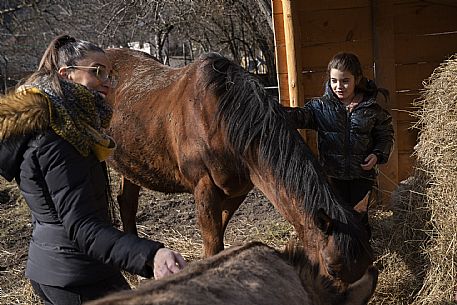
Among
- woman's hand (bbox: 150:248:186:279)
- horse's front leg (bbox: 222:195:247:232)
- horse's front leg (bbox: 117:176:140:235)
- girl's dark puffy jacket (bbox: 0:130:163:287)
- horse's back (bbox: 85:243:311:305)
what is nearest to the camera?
horse's back (bbox: 85:243:311:305)

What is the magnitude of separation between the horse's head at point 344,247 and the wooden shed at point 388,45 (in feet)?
7.89

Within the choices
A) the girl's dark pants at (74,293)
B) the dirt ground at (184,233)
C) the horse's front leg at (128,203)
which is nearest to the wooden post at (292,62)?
the dirt ground at (184,233)

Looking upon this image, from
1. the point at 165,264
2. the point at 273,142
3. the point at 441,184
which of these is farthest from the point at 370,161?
the point at 165,264

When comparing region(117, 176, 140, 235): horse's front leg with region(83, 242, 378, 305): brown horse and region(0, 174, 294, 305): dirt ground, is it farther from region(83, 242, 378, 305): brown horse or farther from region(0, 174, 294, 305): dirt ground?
region(83, 242, 378, 305): brown horse

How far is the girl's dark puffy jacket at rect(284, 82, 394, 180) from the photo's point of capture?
4.29 m

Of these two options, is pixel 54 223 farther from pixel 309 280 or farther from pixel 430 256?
pixel 430 256

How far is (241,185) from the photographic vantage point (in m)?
4.37

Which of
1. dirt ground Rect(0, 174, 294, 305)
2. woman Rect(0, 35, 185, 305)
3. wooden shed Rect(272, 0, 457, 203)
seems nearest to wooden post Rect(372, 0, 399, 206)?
wooden shed Rect(272, 0, 457, 203)

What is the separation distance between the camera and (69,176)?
2.31m

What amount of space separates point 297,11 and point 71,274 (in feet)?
12.8

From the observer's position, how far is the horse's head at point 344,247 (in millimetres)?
3264

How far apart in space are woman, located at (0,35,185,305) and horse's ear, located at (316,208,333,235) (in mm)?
1202

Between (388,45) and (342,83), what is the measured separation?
1861mm

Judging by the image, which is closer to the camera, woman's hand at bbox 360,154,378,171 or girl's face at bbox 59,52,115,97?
girl's face at bbox 59,52,115,97
